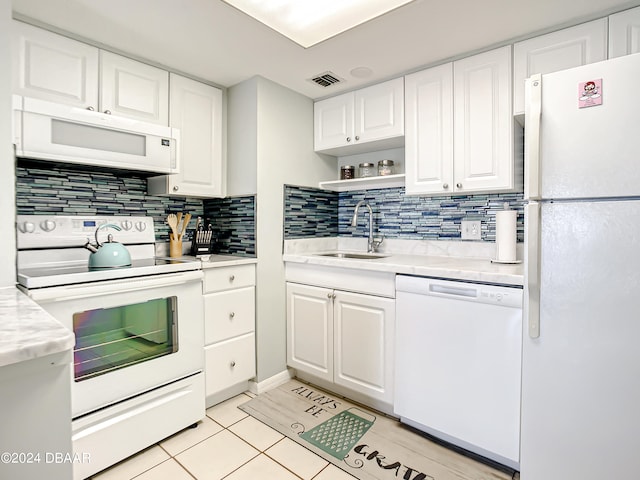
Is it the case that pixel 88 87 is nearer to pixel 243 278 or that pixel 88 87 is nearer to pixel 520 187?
pixel 243 278

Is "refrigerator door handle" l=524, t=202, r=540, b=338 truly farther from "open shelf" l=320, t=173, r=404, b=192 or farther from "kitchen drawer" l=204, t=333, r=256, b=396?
"kitchen drawer" l=204, t=333, r=256, b=396

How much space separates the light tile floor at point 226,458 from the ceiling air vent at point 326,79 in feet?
7.41

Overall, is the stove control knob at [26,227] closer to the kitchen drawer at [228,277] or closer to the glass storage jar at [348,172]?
the kitchen drawer at [228,277]

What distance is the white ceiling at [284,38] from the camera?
63.6 inches

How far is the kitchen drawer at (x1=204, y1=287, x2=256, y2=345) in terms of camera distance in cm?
212

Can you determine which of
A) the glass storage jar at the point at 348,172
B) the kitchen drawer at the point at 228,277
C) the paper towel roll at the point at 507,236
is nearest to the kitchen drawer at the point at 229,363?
the kitchen drawer at the point at 228,277

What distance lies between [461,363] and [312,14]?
1.98m

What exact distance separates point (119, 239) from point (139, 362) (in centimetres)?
84

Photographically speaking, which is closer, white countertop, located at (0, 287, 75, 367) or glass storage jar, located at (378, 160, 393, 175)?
white countertop, located at (0, 287, 75, 367)

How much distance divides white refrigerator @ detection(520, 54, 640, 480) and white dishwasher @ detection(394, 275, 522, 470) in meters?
0.14

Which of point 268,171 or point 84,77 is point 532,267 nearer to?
point 268,171

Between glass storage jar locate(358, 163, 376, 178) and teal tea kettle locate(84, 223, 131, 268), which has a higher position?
glass storage jar locate(358, 163, 376, 178)

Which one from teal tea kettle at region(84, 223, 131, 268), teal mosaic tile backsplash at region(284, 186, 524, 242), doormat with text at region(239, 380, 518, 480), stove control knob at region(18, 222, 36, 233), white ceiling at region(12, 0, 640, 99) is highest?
white ceiling at region(12, 0, 640, 99)

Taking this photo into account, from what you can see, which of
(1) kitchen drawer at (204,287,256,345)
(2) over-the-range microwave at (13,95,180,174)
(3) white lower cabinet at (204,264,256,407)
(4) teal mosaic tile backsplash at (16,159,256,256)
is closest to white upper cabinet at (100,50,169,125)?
(2) over-the-range microwave at (13,95,180,174)
